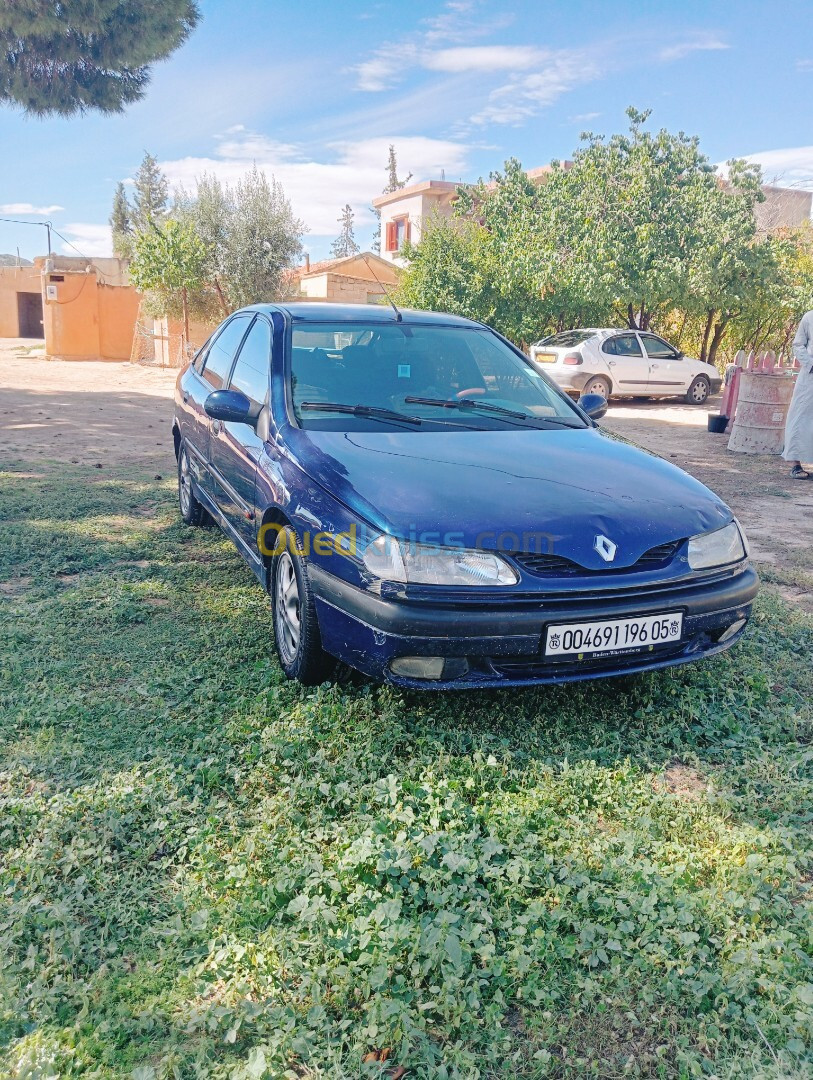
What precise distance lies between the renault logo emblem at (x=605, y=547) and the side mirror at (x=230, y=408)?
1.81 m

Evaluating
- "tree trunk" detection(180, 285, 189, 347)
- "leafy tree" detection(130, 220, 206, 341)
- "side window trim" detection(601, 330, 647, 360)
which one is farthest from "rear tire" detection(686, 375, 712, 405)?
"tree trunk" detection(180, 285, 189, 347)

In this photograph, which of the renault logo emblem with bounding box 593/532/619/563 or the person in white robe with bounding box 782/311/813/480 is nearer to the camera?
the renault logo emblem with bounding box 593/532/619/563

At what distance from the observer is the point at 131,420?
12875 millimetres

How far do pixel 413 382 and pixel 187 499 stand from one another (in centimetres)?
261

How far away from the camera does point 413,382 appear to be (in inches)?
165

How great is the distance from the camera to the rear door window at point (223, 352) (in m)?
5.03

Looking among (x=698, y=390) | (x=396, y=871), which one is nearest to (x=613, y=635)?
(x=396, y=871)

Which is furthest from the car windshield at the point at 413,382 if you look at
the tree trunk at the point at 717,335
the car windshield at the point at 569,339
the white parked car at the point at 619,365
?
the tree trunk at the point at 717,335

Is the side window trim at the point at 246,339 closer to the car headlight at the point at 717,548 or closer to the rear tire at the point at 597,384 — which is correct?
the car headlight at the point at 717,548

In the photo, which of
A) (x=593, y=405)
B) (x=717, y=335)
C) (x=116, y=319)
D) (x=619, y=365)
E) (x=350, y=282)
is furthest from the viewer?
(x=116, y=319)

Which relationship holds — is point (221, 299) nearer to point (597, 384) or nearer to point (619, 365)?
point (597, 384)

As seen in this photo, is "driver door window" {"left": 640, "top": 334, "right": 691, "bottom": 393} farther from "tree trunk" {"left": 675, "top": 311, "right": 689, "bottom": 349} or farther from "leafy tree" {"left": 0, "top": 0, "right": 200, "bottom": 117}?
"leafy tree" {"left": 0, "top": 0, "right": 200, "bottom": 117}

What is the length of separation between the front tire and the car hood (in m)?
0.36

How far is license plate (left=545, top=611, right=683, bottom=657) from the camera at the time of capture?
2951 mm
